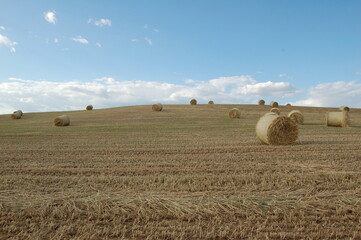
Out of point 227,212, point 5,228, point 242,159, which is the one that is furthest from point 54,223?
point 242,159

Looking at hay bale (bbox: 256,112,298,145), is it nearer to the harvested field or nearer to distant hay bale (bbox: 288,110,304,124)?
the harvested field

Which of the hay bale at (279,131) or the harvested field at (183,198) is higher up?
the hay bale at (279,131)

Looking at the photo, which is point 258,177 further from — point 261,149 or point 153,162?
point 261,149

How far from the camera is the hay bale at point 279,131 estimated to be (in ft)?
37.8

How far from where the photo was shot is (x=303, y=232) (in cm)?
359

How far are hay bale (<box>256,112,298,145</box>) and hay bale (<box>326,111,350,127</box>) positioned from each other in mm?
9439

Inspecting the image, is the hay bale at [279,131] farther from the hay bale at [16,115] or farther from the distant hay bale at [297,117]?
the hay bale at [16,115]

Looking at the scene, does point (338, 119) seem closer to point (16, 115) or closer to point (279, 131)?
point (279, 131)

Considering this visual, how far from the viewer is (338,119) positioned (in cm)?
1919

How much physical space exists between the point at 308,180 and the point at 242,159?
255cm

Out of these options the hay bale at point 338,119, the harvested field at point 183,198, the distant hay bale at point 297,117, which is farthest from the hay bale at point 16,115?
the hay bale at point 338,119

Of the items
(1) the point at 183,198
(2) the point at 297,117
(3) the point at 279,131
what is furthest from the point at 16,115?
(1) the point at 183,198

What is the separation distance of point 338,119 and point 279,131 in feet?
33.2

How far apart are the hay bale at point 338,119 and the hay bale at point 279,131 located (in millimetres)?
9439
